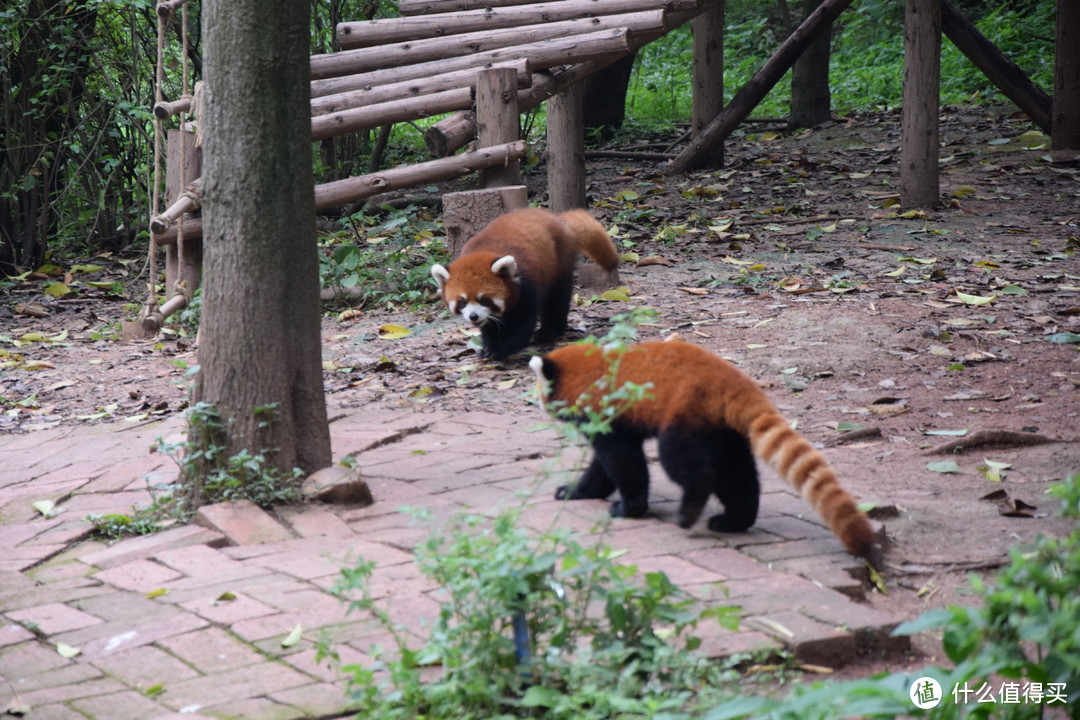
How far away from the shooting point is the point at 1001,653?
1.92 m

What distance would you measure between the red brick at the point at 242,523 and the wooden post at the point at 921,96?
7.34m

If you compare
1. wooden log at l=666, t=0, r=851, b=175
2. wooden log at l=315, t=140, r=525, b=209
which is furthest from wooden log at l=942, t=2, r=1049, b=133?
wooden log at l=315, t=140, r=525, b=209

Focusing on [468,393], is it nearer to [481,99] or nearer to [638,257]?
[481,99]

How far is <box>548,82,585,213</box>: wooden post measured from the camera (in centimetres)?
909

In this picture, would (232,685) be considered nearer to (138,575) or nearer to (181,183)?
(138,575)

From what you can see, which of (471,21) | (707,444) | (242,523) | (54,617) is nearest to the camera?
(54,617)

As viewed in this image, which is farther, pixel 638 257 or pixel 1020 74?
pixel 1020 74

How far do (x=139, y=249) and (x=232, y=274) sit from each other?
25.2 feet

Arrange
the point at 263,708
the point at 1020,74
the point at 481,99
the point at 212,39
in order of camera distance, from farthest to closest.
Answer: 1. the point at 1020,74
2. the point at 481,99
3. the point at 212,39
4. the point at 263,708

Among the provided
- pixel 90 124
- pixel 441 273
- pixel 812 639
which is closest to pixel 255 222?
pixel 812 639

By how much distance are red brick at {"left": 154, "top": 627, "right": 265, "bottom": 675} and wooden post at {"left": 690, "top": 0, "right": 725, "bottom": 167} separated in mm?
9330

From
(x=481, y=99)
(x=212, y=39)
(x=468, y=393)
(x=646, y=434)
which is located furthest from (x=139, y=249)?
(x=646, y=434)

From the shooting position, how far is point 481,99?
779 centimetres

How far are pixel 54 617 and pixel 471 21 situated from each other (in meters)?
6.74
